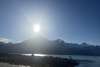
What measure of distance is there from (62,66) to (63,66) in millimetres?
879

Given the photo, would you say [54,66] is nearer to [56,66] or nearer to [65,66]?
[56,66]

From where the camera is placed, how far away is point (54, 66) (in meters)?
90.8

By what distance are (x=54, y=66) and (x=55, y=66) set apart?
1.94 ft

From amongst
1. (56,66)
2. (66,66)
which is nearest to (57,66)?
(56,66)

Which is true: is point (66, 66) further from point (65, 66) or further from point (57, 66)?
point (57, 66)

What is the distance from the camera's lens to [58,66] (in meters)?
93.4

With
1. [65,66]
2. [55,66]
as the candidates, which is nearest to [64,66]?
[65,66]

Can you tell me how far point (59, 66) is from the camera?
9406 centimetres

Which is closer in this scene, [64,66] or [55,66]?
[55,66]

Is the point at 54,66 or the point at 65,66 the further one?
the point at 65,66

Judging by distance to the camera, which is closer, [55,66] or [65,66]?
[55,66]

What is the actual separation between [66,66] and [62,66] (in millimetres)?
3879

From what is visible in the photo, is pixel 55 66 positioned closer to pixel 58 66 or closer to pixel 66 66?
pixel 58 66

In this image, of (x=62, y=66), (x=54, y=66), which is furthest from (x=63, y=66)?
(x=54, y=66)
